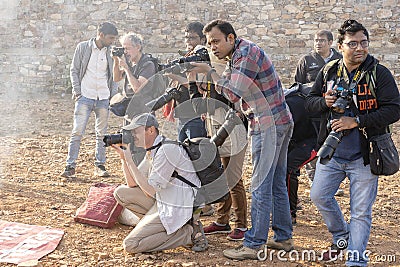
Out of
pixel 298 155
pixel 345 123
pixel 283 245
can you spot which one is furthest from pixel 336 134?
pixel 298 155

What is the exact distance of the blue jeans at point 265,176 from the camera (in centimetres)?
409

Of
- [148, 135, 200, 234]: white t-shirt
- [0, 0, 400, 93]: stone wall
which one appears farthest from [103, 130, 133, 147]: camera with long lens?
[0, 0, 400, 93]: stone wall

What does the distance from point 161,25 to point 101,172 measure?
6.35 metres

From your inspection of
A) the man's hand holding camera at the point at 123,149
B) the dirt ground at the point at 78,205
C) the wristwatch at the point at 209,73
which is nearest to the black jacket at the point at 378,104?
the dirt ground at the point at 78,205

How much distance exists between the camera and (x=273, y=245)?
14.4 feet

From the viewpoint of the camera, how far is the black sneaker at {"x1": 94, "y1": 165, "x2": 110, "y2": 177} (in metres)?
6.74

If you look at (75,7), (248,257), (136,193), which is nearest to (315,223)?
(248,257)

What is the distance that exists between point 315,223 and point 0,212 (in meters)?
2.81

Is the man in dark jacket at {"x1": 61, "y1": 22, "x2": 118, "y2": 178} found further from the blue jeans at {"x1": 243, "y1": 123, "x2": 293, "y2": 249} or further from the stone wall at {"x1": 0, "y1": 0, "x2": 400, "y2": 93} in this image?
the stone wall at {"x1": 0, "y1": 0, "x2": 400, "y2": 93}

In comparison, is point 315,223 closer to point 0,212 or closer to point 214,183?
point 214,183

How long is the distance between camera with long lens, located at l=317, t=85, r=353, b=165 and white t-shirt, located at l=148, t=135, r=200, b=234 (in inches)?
42.0

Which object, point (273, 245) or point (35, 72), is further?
point (35, 72)

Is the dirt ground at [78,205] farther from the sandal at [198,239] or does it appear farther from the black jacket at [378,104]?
the black jacket at [378,104]

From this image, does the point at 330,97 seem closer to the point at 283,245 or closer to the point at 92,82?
the point at 283,245
